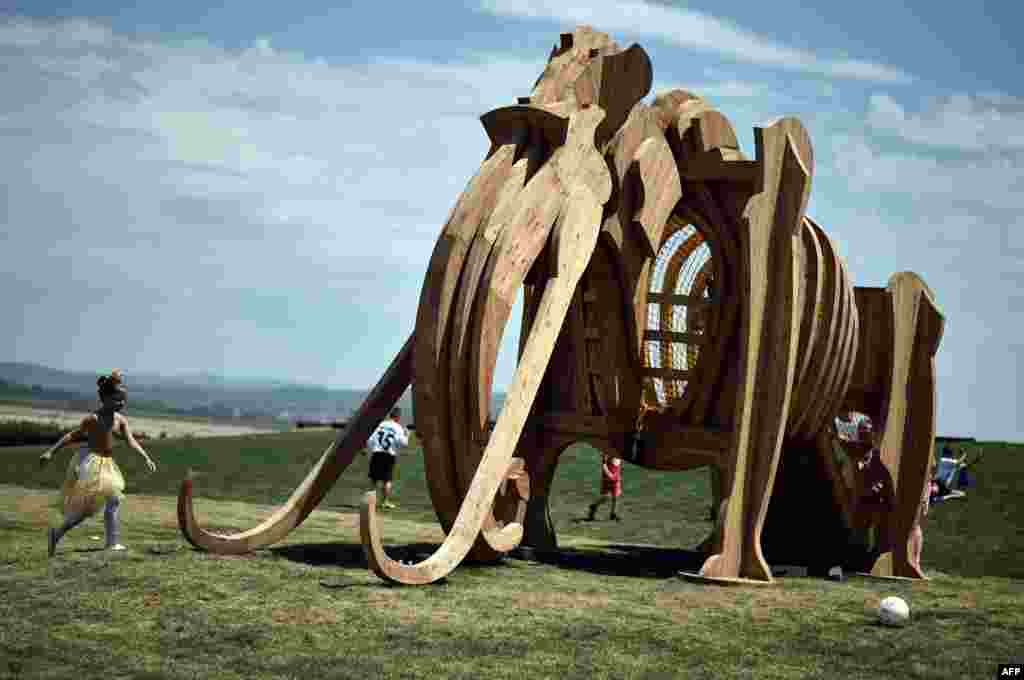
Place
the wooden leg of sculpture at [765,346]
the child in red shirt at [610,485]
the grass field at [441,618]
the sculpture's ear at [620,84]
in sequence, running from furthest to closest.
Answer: the child in red shirt at [610,485] → the sculpture's ear at [620,84] → the wooden leg of sculpture at [765,346] → the grass field at [441,618]

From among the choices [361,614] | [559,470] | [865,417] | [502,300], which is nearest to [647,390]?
[865,417]

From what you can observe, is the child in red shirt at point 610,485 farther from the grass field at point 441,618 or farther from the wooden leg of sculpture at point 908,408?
the wooden leg of sculpture at point 908,408

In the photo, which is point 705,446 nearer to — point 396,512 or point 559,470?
point 396,512

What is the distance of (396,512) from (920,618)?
11.6 m

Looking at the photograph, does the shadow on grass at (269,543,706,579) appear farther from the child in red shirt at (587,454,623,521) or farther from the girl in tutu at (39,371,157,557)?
the child in red shirt at (587,454,623,521)

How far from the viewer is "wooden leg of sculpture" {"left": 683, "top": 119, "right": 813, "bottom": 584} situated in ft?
47.3

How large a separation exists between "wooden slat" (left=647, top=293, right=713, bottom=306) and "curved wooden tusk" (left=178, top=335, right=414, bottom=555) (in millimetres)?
2847

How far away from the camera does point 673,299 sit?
15.9 metres

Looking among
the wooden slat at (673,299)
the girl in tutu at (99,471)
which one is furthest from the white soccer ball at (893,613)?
the girl in tutu at (99,471)

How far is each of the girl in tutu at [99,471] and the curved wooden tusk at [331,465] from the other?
0.84 meters

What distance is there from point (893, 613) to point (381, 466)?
12.1 m

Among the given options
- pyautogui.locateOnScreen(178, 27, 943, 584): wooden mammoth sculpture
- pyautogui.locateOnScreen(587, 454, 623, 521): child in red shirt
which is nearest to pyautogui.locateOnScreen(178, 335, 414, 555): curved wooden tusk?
pyautogui.locateOnScreen(178, 27, 943, 584): wooden mammoth sculpture

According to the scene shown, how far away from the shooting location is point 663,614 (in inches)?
471

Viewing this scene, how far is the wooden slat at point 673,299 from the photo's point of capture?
1573cm
